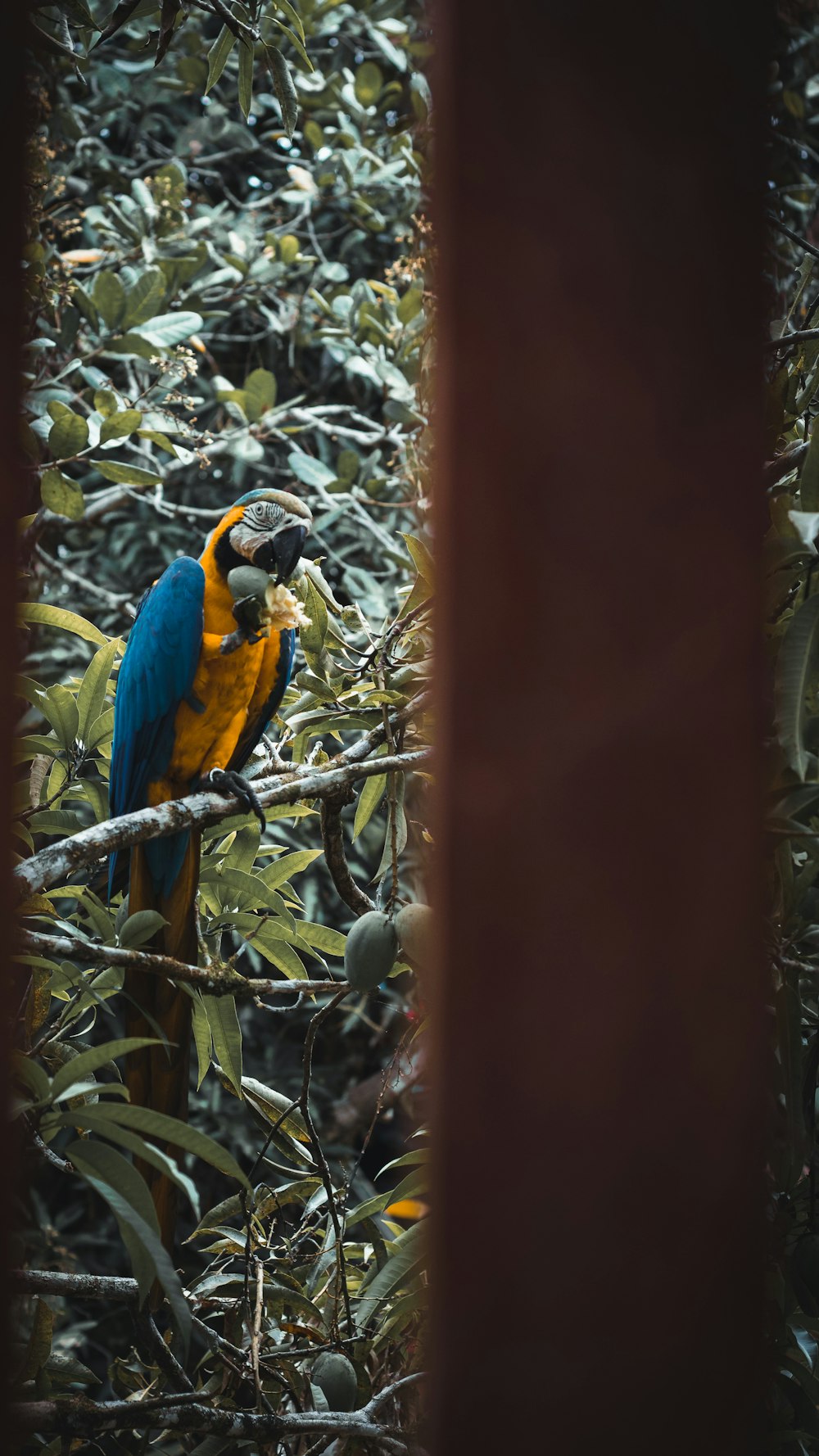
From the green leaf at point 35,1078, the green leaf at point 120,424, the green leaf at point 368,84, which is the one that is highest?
the green leaf at point 368,84

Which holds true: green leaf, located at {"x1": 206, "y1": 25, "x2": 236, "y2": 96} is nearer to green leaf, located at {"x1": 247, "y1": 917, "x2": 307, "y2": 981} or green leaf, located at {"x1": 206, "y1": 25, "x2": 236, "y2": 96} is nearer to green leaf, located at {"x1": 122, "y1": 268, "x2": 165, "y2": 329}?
green leaf, located at {"x1": 122, "y1": 268, "x2": 165, "y2": 329}

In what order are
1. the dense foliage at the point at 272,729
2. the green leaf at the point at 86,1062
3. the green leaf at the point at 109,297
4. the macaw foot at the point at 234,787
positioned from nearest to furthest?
the green leaf at the point at 86,1062, the dense foliage at the point at 272,729, the macaw foot at the point at 234,787, the green leaf at the point at 109,297

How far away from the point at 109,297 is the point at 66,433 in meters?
0.53

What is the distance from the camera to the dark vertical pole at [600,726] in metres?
0.41

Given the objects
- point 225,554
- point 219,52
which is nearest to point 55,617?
point 225,554

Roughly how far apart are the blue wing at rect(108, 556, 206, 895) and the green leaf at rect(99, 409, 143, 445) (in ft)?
0.86

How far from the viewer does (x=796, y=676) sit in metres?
0.58

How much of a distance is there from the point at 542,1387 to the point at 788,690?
0.36 m

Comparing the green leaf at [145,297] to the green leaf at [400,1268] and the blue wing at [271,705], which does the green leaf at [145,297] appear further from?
the green leaf at [400,1268]

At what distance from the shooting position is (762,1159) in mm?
436

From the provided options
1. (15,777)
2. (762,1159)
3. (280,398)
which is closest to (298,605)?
(15,777)

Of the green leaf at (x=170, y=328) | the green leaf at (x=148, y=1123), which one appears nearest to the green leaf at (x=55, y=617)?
the green leaf at (x=148, y=1123)

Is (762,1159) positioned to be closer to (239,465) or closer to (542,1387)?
(542,1387)

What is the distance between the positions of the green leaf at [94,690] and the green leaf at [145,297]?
820 mm
